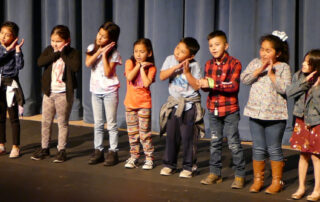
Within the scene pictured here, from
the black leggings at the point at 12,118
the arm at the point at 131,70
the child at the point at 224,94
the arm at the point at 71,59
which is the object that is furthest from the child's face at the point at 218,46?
the black leggings at the point at 12,118

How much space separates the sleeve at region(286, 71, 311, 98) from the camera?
3311mm

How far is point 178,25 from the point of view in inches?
209

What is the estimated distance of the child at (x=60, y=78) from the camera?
13.4 ft

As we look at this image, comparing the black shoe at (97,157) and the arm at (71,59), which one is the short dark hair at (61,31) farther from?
the black shoe at (97,157)

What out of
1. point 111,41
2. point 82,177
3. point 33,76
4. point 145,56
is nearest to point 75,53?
point 111,41

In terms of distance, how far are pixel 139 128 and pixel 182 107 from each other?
453mm

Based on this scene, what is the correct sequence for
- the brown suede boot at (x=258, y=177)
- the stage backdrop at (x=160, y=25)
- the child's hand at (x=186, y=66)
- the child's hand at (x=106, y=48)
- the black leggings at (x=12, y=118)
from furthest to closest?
1. the stage backdrop at (x=160, y=25)
2. the black leggings at (x=12, y=118)
3. the child's hand at (x=106, y=48)
4. the child's hand at (x=186, y=66)
5. the brown suede boot at (x=258, y=177)

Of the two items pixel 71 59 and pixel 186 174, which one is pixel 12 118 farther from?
pixel 186 174

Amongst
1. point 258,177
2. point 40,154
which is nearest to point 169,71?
point 258,177

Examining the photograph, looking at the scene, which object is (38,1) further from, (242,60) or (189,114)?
(189,114)

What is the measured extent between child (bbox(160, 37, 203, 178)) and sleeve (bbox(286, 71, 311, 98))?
0.64 meters

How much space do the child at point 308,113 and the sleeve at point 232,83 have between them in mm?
353

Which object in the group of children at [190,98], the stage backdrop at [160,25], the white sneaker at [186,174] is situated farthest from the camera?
the stage backdrop at [160,25]

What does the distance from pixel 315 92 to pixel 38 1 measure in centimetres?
408
